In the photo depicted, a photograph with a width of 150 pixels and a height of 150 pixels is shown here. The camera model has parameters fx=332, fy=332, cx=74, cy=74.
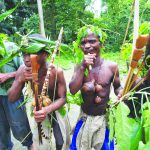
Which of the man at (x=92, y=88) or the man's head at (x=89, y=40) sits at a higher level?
the man's head at (x=89, y=40)

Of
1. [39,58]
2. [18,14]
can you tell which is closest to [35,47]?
[39,58]

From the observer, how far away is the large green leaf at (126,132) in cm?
127

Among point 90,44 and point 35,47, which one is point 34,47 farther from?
point 90,44

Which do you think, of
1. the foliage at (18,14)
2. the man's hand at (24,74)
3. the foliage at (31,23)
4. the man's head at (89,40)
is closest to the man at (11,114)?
the man's hand at (24,74)

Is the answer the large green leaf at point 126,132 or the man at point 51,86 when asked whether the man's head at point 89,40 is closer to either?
the man at point 51,86

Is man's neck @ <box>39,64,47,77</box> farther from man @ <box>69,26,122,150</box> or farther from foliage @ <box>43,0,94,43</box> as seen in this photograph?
foliage @ <box>43,0,94,43</box>

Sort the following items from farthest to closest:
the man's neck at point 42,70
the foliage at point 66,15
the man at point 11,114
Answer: the foliage at point 66,15 → the man at point 11,114 → the man's neck at point 42,70

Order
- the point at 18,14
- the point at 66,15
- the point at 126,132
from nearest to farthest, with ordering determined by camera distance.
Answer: the point at 126,132 < the point at 66,15 < the point at 18,14

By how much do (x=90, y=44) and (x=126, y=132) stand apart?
1.61 metres

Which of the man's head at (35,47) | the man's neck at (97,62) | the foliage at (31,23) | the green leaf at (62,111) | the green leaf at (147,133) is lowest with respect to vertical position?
the foliage at (31,23)

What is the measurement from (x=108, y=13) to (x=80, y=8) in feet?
4.75

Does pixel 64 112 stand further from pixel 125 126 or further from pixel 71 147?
pixel 125 126

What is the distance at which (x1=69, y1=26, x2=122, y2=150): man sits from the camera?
9.31 ft

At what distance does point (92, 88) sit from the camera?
9.50ft
